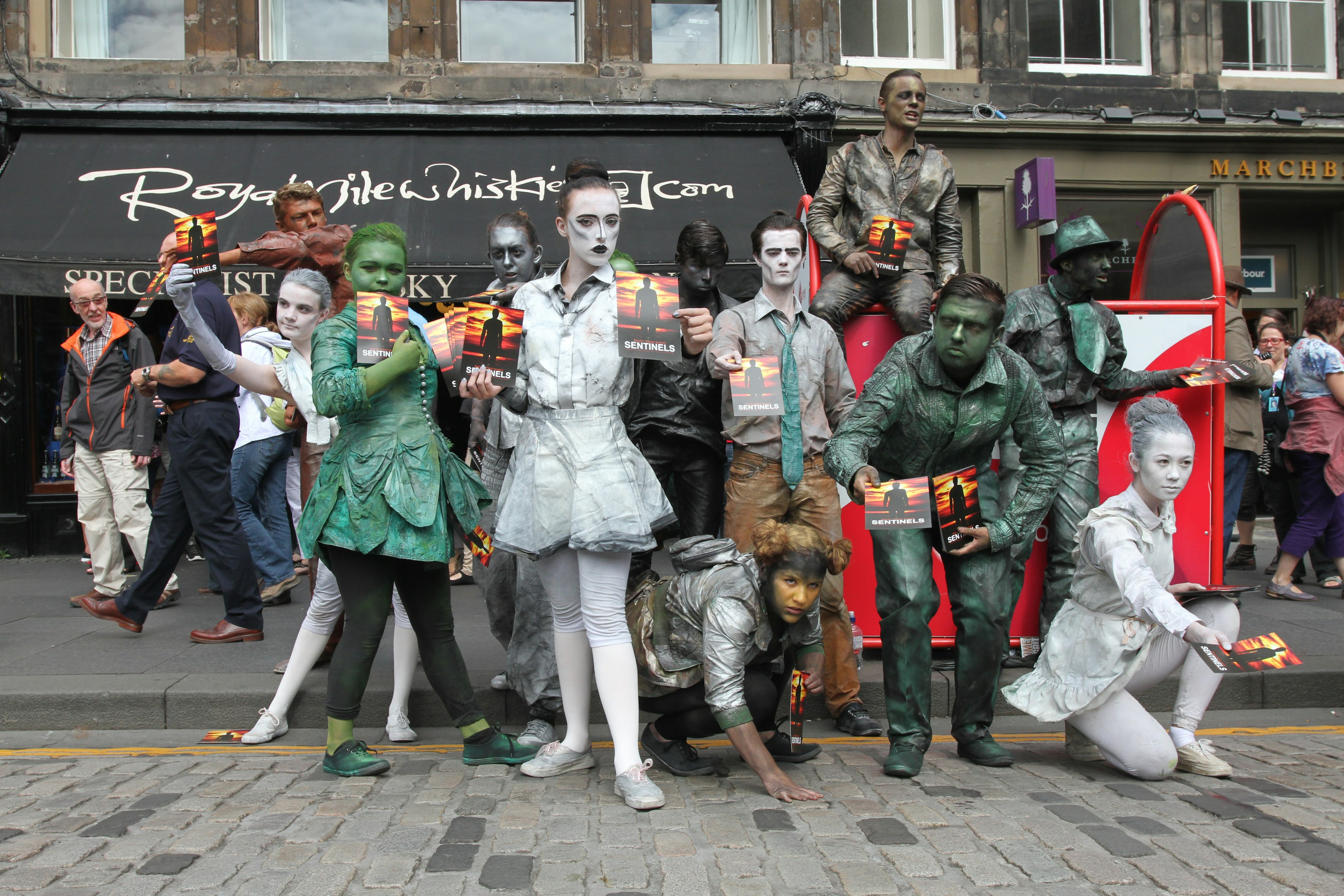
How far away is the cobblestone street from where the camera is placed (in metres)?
2.96

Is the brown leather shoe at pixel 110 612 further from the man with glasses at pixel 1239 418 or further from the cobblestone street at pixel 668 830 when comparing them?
the man with glasses at pixel 1239 418

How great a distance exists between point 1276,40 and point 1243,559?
6238 millimetres

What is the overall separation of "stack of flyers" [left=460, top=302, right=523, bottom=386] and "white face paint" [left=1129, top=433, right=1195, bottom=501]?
2.37 meters

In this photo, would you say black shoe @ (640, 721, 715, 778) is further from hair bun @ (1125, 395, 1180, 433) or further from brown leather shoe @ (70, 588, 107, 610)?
brown leather shoe @ (70, 588, 107, 610)

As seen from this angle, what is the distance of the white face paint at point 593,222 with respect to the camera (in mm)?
3887

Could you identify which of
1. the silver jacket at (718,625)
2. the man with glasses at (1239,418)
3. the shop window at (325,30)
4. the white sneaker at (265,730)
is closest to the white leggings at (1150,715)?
the silver jacket at (718,625)

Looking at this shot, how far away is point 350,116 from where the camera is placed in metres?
9.84

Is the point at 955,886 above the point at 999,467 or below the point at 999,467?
below

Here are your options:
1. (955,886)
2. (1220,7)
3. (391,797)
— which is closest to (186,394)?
(391,797)

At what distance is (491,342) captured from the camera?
12.3 ft

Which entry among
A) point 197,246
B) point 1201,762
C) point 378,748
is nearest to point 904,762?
point 1201,762

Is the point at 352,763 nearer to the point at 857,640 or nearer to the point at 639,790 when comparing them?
the point at 639,790

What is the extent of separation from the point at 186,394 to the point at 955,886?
470 cm

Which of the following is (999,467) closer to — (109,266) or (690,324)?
(690,324)
